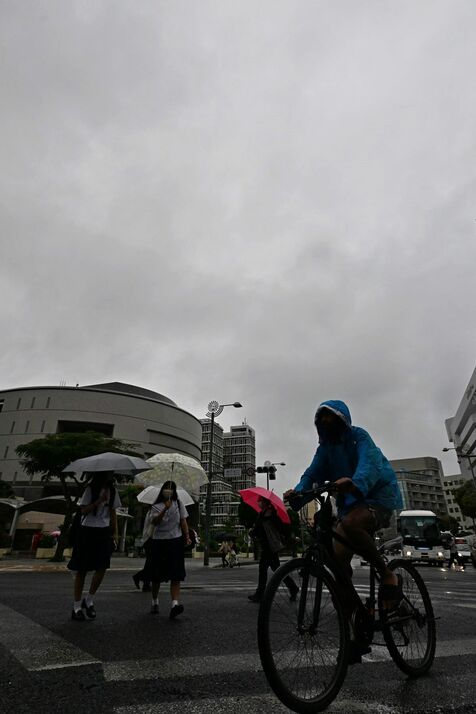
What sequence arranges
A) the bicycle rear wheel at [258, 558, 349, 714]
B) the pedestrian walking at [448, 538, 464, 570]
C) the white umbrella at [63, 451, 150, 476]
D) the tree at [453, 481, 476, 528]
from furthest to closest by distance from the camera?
the tree at [453, 481, 476, 528], the pedestrian walking at [448, 538, 464, 570], the white umbrella at [63, 451, 150, 476], the bicycle rear wheel at [258, 558, 349, 714]

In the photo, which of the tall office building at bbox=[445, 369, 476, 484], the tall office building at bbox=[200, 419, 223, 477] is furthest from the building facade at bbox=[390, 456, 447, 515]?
the tall office building at bbox=[200, 419, 223, 477]

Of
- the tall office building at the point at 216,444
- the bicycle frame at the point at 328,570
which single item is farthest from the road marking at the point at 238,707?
the tall office building at the point at 216,444

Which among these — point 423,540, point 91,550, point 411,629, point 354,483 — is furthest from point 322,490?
point 423,540

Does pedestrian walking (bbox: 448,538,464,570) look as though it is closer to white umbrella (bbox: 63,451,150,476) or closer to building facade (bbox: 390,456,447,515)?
white umbrella (bbox: 63,451,150,476)

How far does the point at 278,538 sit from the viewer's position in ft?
22.5

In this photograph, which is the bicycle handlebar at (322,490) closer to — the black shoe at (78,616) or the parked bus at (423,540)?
the black shoe at (78,616)

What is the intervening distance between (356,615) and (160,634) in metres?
2.19

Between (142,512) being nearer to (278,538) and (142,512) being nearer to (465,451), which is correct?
(278,538)

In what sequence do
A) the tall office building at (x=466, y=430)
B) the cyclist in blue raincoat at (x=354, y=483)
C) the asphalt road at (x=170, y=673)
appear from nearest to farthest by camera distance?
the asphalt road at (x=170, y=673) → the cyclist in blue raincoat at (x=354, y=483) → the tall office building at (x=466, y=430)

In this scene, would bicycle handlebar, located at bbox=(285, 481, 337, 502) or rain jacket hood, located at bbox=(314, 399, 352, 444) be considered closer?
bicycle handlebar, located at bbox=(285, 481, 337, 502)

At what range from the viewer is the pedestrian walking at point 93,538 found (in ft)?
15.4

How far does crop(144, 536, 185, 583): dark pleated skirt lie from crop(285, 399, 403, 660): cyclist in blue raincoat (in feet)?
9.69

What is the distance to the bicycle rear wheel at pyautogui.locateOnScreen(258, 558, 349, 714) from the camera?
6.81 feet

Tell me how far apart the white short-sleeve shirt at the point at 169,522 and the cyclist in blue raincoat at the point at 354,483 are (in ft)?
9.99
